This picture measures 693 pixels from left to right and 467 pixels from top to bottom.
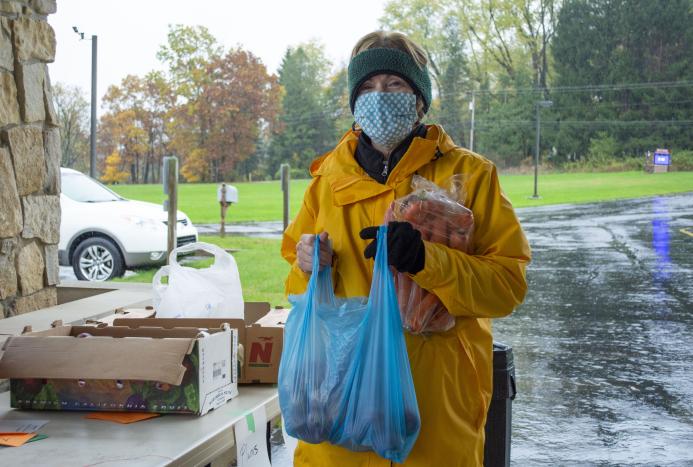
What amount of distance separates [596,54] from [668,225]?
6.91m

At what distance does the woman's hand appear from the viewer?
196 cm

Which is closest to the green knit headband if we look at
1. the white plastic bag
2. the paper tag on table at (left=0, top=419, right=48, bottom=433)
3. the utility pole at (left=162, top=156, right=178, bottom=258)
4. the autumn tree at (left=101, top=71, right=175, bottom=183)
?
the white plastic bag

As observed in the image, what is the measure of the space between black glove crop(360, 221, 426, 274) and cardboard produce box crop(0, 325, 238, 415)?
0.87 m

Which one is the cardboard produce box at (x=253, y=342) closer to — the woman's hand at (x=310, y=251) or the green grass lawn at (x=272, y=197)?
the woman's hand at (x=310, y=251)

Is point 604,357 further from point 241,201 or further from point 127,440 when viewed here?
point 241,201

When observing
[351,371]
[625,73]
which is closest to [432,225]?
[351,371]

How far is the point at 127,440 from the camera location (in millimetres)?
2295

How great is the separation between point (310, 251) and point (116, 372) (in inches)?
33.0

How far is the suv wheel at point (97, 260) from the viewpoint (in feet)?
34.3

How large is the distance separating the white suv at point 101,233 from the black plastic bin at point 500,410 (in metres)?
8.13

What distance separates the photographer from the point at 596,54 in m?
23.2

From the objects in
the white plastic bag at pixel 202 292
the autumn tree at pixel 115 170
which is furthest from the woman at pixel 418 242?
the autumn tree at pixel 115 170

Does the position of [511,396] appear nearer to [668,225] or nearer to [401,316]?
[401,316]

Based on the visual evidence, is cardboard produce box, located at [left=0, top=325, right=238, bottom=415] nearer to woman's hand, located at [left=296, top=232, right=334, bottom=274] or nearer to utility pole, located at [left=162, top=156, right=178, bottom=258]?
woman's hand, located at [left=296, top=232, right=334, bottom=274]
